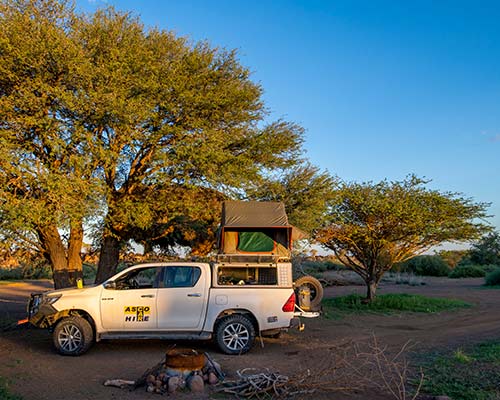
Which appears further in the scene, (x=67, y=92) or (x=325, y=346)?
(x=67, y=92)

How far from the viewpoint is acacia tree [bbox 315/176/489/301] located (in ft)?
58.8

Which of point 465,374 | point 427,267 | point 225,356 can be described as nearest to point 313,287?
point 225,356

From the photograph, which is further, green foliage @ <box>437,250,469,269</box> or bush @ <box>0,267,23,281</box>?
green foliage @ <box>437,250,469,269</box>

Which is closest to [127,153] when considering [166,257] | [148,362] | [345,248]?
[166,257]

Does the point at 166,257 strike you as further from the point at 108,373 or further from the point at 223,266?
the point at 108,373

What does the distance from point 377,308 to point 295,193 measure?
5518mm

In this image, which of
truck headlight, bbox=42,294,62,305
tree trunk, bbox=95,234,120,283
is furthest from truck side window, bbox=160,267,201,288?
tree trunk, bbox=95,234,120,283

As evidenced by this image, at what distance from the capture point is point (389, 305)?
1923 cm

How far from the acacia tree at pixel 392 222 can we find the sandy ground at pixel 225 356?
2806 millimetres

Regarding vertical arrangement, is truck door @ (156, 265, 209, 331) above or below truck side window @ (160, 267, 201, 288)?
below

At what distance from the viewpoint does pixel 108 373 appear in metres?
8.71

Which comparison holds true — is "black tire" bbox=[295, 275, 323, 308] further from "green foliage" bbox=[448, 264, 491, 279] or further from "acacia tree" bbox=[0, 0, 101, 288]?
"green foliage" bbox=[448, 264, 491, 279]

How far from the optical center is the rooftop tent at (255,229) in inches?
530

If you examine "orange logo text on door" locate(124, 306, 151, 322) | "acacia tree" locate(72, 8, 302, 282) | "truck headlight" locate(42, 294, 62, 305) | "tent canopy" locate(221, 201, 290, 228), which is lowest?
"orange logo text on door" locate(124, 306, 151, 322)
